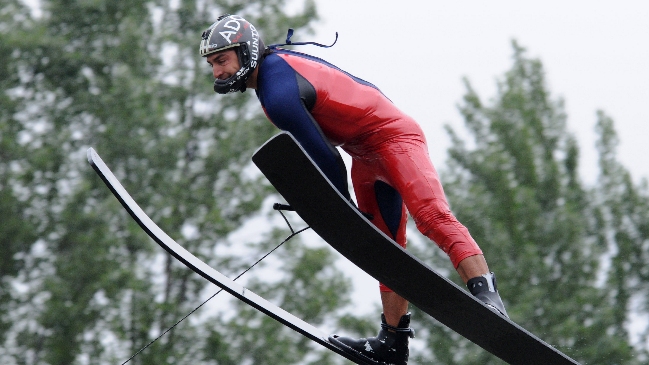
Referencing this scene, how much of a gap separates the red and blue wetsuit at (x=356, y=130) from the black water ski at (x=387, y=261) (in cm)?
17

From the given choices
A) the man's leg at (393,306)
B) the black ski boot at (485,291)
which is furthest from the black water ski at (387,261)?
the man's leg at (393,306)

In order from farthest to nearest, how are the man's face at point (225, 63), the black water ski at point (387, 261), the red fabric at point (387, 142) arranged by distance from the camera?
the man's face at point (225, 63)
the red fabric at point (387, 142)
the black water ski at point (387, 261)

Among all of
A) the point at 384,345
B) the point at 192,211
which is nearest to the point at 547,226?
the point at 192,211

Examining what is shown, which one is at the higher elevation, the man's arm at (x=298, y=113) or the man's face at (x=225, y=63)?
the man's arm at (x=298, y=113)

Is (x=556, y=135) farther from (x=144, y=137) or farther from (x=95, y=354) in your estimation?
(x=95, y=354)

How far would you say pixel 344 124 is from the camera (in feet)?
14.9

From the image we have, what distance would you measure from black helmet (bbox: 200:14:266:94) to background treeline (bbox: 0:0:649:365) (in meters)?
8.71

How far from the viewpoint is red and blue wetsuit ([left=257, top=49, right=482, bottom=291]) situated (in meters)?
4.34

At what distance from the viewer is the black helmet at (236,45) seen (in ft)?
14.8

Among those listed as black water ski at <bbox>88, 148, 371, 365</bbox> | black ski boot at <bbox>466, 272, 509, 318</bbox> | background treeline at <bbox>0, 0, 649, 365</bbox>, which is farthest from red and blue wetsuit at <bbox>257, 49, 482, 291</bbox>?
background treeline at <bbox>0, 0, 649, 365</bbox>

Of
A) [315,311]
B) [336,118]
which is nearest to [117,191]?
[336,118]

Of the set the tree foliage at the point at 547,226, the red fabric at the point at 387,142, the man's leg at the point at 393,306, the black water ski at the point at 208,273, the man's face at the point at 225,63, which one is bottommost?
the black water ski at the point at 208,273

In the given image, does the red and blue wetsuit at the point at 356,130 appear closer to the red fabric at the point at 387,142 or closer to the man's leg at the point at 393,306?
the red fabric at the point at 387,142

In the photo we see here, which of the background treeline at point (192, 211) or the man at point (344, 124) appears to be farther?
the background treeline at point (192, 211)
